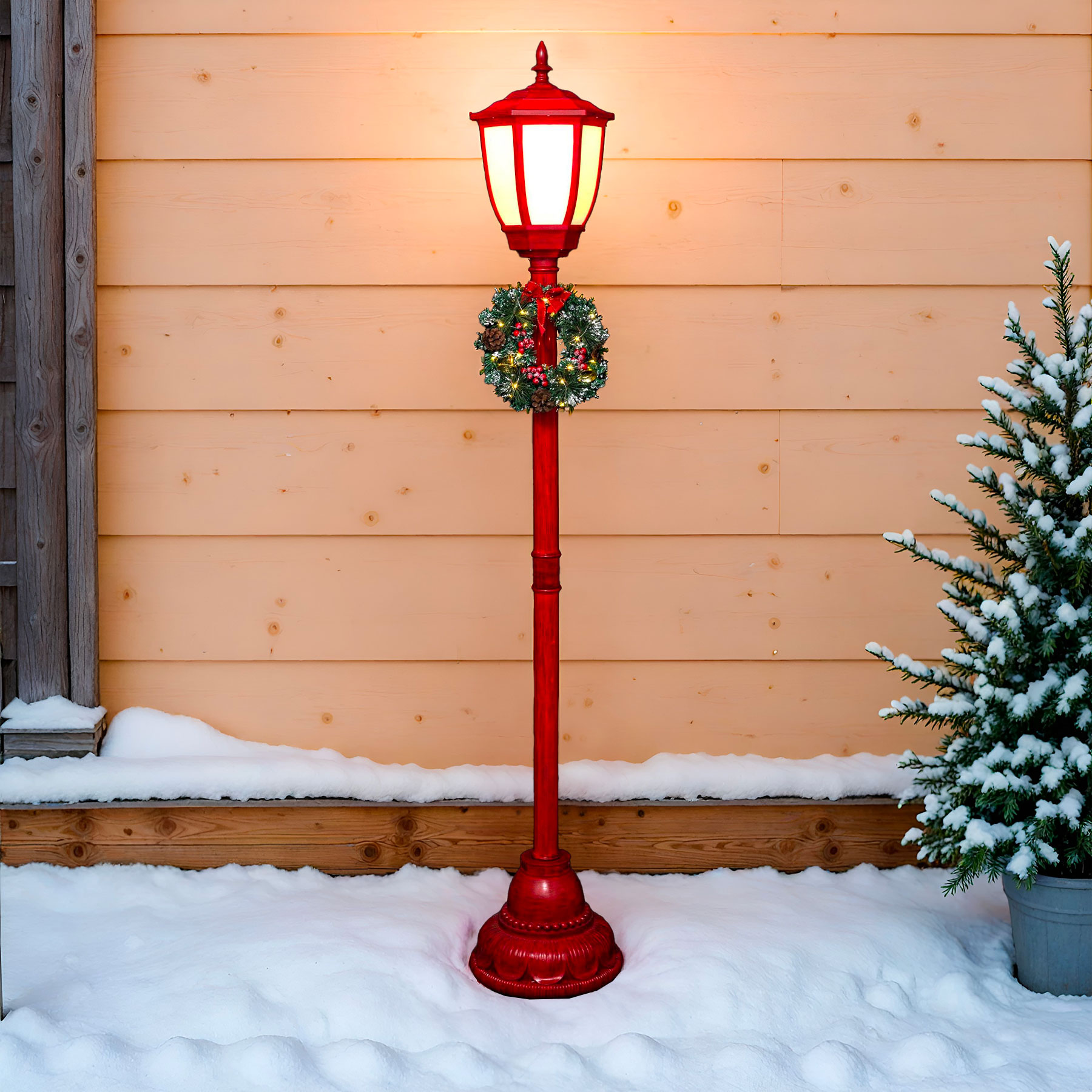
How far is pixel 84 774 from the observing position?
8.75 feet

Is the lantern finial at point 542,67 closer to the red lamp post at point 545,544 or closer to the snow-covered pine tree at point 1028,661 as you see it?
the red lamp post at point 545,544

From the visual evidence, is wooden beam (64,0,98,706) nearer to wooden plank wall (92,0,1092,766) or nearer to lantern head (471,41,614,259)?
wooden plank wall (92,0,1092,766)

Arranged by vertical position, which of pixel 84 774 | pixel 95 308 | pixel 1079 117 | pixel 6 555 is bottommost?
pixel 84 774

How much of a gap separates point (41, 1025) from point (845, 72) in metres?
2.62

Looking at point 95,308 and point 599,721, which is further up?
point 95,308

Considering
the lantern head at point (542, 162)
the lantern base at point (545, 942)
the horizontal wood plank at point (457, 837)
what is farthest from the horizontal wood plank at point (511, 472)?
the lantern base at point (545, 942)

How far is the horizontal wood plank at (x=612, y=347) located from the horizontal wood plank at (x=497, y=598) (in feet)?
1.12

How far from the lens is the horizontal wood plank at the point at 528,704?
9.10 ft

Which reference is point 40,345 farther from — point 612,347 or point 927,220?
point 927,220

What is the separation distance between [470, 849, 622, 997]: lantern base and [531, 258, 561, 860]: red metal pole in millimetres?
62

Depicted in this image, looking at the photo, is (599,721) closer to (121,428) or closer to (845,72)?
(121,428)

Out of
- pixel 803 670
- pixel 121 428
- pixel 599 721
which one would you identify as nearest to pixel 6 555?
pixel 121 428

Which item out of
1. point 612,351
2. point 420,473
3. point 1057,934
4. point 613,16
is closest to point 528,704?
point 420,473

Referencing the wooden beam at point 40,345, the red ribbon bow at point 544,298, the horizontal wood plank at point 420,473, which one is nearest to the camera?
the red ribbon bow at point 544,298
